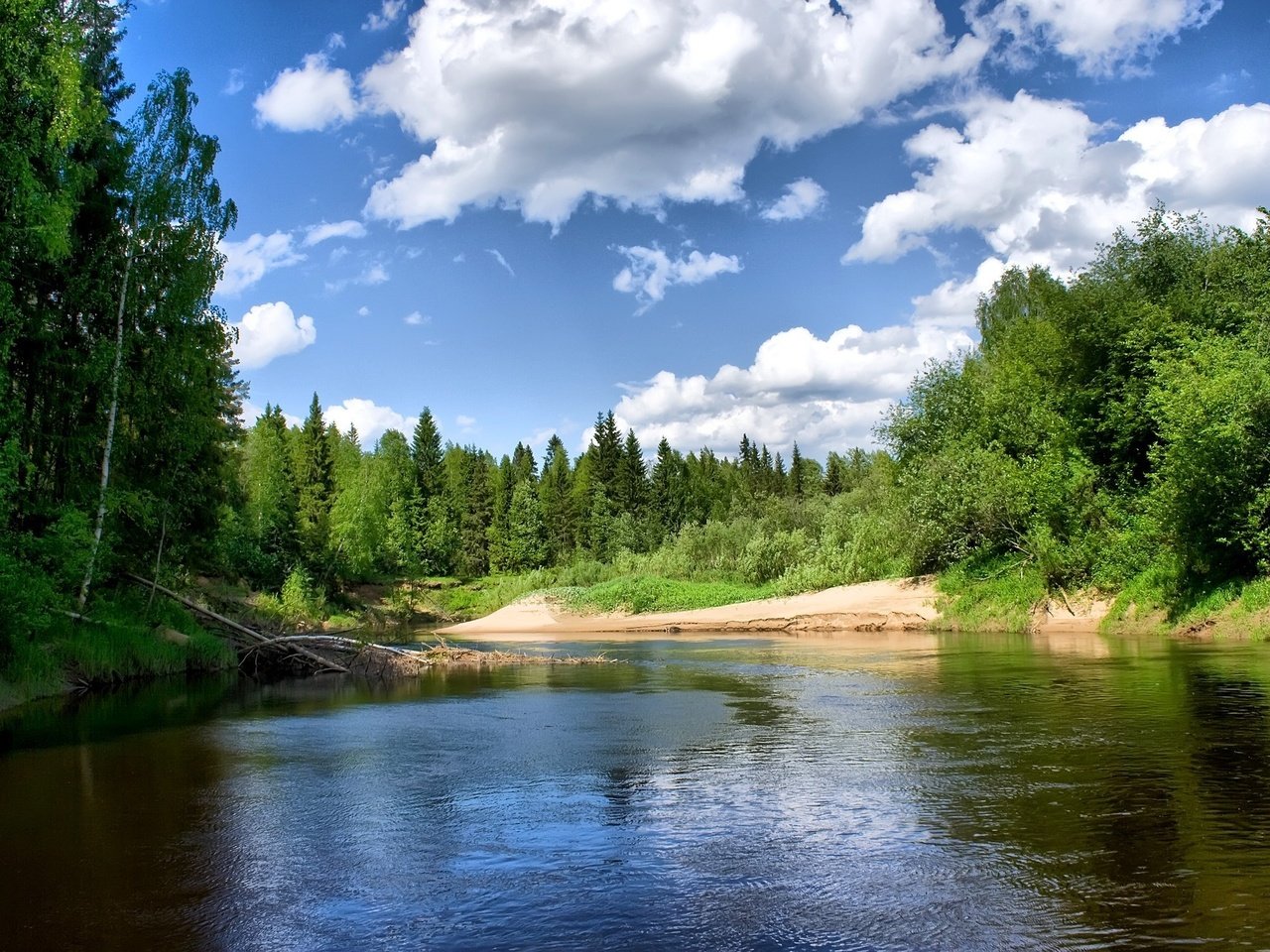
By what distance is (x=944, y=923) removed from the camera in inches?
258

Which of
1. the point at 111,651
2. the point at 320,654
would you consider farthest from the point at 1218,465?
the point at 111,651

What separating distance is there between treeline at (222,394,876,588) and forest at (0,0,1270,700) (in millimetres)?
864

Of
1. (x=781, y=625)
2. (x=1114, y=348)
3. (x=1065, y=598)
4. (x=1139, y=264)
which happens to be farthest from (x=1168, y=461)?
(x=781, y=625)

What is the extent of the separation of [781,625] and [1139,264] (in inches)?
1003

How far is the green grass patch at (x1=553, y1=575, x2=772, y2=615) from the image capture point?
62.5 metres

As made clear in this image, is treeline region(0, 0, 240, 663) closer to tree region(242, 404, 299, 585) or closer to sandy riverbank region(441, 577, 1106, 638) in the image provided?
tree region(242, 404, 299, 585)

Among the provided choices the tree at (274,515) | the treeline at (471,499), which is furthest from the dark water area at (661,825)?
the treeline at (471,499)

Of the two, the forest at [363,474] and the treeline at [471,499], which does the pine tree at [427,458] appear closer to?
the treeline at [471,499]

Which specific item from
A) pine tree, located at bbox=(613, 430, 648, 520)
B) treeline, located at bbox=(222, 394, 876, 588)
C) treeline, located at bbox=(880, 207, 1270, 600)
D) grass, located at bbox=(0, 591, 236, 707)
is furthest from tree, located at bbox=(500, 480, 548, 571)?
grass, located at bbox=(0, 591, 236, 707)

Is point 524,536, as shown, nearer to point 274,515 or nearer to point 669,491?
point 669,491

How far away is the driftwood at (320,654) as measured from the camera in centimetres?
2912

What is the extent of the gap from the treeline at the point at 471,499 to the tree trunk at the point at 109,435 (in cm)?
3725

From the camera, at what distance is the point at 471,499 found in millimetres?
110312

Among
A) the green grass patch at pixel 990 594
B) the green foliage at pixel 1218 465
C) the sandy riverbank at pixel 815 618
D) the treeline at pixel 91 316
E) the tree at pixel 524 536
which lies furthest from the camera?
the tree at pixel 524 536
